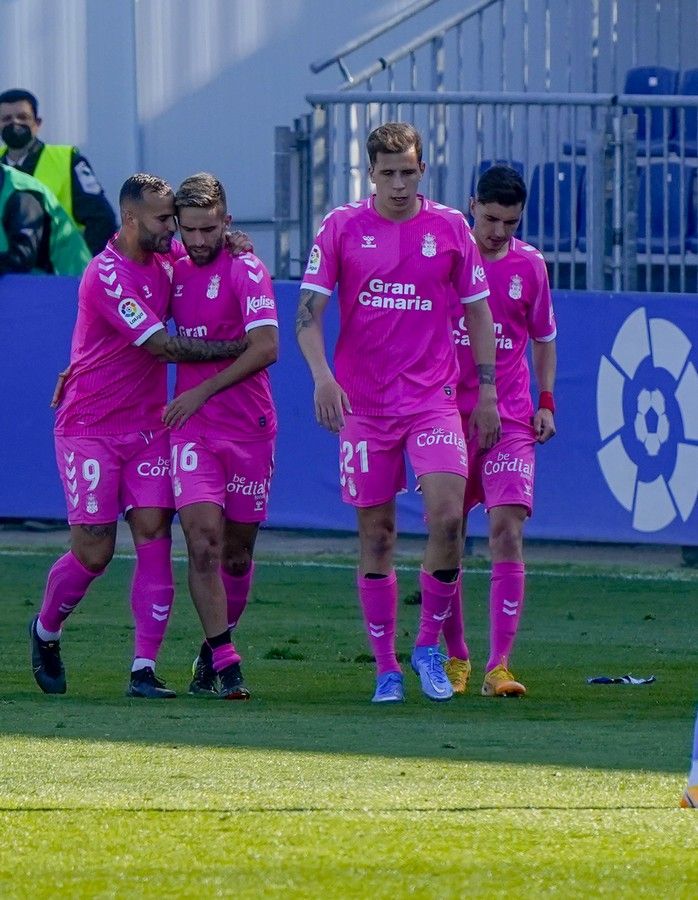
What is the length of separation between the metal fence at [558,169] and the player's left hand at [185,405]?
5.83 meters

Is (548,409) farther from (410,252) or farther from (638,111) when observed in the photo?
(638,111)

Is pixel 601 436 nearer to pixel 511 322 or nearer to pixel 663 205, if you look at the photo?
pixel 663 205

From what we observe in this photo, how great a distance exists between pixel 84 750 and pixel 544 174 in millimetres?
7985

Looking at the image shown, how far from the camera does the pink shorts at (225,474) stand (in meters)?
7.12

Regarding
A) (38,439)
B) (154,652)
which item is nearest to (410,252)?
(154,652)

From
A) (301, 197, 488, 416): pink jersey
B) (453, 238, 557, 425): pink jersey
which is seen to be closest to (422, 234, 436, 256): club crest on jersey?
(301, 197, 488, 416): pink jersey

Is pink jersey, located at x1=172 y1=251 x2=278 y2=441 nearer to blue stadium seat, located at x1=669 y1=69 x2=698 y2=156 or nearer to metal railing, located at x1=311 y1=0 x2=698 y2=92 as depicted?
blue stadium seat, located at x1=669 y1=69 x2=698 y2=156

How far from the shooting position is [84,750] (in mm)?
5773

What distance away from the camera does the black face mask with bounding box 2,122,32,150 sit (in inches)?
511

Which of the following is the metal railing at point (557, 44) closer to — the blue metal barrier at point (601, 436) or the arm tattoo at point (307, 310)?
the blue metal barrier at point (601, 436)

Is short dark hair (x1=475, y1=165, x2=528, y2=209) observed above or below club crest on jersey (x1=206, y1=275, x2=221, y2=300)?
above

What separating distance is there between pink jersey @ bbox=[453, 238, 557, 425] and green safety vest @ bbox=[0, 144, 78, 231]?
19.9 feet

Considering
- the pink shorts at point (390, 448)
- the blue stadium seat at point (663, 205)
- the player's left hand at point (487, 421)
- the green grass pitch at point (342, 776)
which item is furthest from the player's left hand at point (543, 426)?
the blue stadium seat at point (663, 205)

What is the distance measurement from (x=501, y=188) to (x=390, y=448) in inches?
41.7
